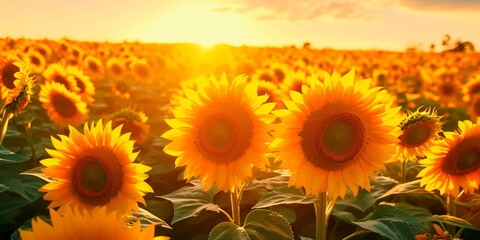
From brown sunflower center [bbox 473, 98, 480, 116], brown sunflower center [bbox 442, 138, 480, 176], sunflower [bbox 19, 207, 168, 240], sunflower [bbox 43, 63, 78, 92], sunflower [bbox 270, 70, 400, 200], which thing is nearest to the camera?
sunflower [bbox 19, 207, 168, 240]

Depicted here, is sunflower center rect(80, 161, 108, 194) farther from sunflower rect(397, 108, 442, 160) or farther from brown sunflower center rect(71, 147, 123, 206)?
sunflower rect(397, 108, 442, 160)

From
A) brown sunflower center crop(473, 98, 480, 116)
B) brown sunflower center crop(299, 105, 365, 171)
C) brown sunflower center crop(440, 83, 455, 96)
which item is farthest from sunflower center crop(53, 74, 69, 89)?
brown sunflower center crop(440, 83, 455, 96)

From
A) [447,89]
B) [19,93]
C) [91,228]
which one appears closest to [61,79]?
[19,93]

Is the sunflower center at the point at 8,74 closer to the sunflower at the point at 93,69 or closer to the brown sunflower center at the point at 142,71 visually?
the sunflower at the point at 93,69

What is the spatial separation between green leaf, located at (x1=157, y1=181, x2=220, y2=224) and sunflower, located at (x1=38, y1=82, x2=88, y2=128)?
111 inches

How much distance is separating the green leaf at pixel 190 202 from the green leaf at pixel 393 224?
88 cm

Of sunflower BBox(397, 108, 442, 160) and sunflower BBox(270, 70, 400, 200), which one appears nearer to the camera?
sunflower BBox(270, 70, 400, 200)

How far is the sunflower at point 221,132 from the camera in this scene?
2.40 meters

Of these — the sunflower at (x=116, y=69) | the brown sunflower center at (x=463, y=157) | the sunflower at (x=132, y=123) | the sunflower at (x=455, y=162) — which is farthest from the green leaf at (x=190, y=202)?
the sunflower at (x=116, y=69)

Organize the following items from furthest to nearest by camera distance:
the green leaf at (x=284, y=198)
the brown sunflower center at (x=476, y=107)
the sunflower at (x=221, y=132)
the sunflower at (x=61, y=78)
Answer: the brown sunflower center at (x=476, y=107) → the sunflower at (x=61, y=78) → the green leaf at (x=284, y=198) → the sunflower at (x=221, y=132)

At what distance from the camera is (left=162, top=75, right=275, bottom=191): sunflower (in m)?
2.40

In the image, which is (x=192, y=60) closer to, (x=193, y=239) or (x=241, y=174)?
(x=193, y=239)

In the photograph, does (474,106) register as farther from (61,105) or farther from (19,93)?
(19,93)

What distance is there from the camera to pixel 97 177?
2.43 m
